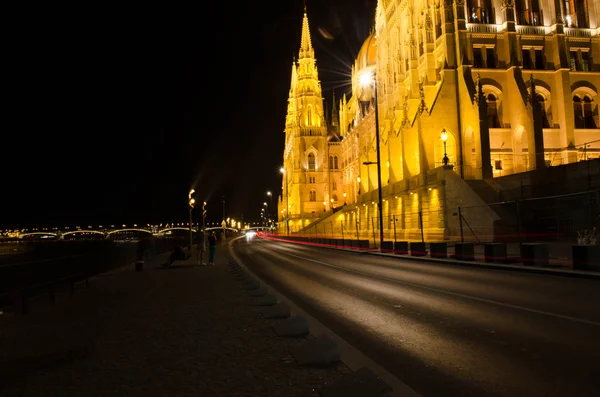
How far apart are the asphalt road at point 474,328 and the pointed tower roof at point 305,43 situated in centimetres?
10111

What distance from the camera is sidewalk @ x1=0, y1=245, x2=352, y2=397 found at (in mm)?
4297

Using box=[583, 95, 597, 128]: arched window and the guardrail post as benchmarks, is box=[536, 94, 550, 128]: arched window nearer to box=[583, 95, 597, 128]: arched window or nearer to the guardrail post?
box=[583, 95, 597, 128]: arched window

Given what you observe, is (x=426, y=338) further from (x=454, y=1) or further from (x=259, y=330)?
(x=454, y=1)

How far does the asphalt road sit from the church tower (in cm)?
8669

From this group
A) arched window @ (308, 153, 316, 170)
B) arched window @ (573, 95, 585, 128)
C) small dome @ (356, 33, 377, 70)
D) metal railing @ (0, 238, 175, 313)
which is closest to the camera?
metal railing @ (0, 238, 175, 313)

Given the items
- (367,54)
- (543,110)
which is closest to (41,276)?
(543,110)

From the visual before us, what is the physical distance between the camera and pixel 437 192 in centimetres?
3544

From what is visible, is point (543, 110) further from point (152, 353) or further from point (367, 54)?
point (152, 353)

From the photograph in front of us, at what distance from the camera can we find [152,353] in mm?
5656

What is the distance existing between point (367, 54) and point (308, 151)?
25.4 metres

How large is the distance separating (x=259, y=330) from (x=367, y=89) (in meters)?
79.0

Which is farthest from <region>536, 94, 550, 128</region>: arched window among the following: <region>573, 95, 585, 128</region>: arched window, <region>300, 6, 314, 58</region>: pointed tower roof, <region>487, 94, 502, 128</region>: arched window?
<region>300, 6, 314, 58</region>: pointed tower roof

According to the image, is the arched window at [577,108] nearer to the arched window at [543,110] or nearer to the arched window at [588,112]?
the arched window at [588,112]

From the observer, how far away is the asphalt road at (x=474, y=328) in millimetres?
4484
